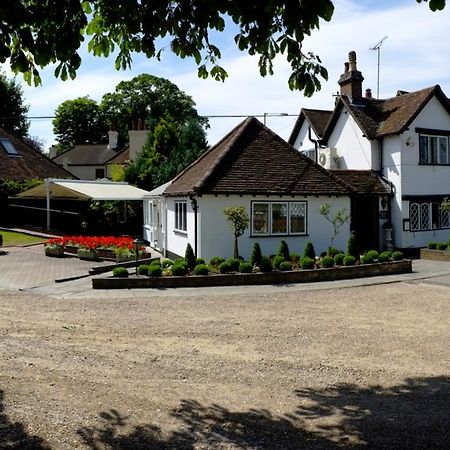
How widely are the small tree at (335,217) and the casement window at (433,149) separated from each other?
21.6 feet

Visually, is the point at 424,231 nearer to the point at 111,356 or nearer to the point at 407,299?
the point at 407,299

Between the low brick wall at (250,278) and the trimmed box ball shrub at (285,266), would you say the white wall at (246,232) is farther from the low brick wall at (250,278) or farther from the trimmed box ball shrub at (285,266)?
the low brick wall at (250,278)

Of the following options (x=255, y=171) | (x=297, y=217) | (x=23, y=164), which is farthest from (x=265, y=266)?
(x=23, y=164)

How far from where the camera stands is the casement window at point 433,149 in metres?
26.9

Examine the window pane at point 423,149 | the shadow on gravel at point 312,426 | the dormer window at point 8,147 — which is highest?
the dormer window at point 8,147

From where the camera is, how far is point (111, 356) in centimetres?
891

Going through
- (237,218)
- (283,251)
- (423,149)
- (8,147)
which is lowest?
(283,251)

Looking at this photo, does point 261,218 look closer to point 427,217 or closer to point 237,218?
point 237,218

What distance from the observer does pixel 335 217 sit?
74.9 ft

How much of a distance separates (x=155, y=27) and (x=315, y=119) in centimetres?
2789

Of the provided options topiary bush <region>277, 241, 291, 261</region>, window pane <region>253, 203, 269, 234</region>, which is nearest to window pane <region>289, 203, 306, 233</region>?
window pane <region>253, 203, 269, 234</region>

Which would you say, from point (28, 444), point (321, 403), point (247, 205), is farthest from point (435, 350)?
point (247, 205)

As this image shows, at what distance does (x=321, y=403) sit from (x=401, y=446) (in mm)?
1490

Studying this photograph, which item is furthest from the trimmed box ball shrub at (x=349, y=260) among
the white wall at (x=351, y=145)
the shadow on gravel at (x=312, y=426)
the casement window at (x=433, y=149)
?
the shadow on gravel at (x=312, y=426)
